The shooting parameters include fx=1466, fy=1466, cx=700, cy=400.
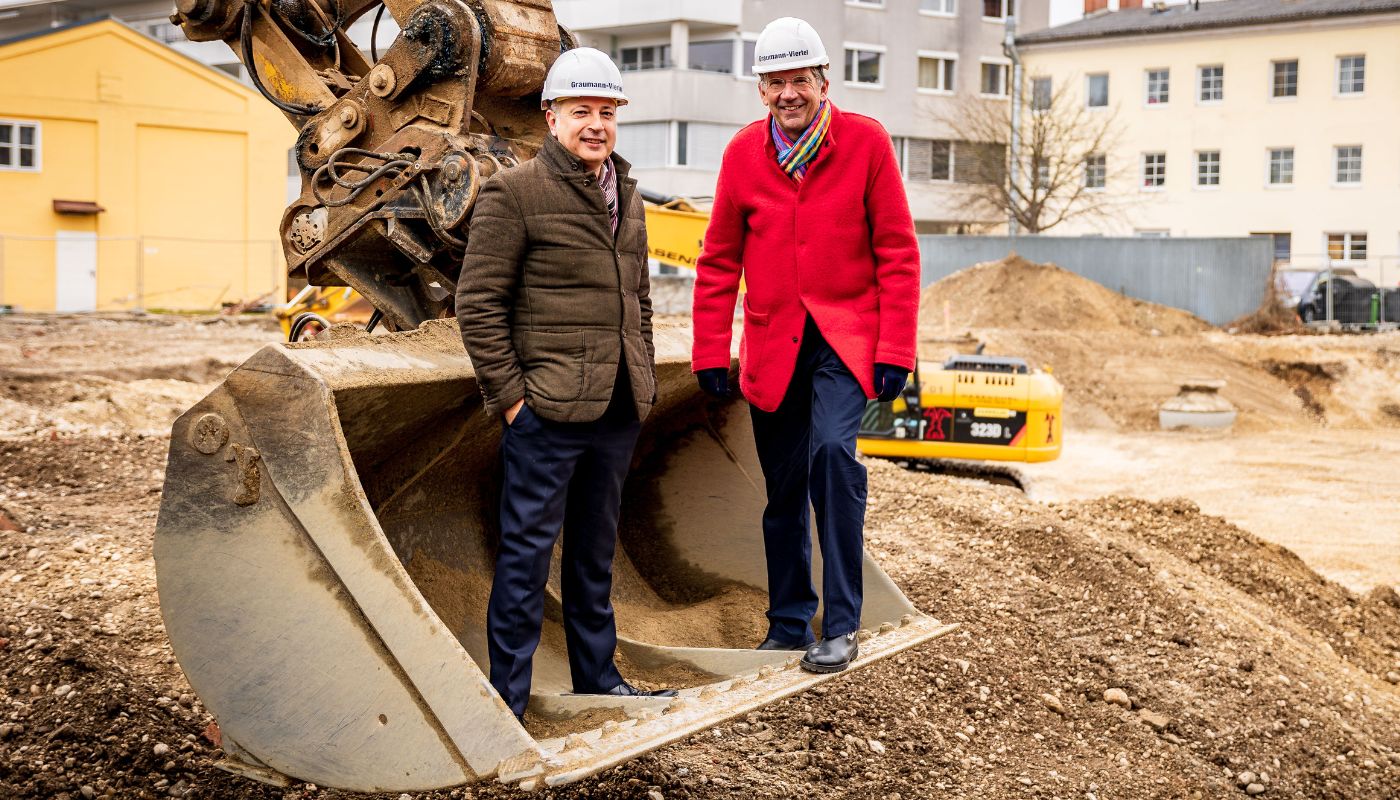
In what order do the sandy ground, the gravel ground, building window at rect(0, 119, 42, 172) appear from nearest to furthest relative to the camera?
the gravel ground
the sandy ground
building window at rect(0, 119, 42, 172)

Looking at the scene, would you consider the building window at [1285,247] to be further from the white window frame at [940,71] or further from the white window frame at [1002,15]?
the white window frame at [1002,15]

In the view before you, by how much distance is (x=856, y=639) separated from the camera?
3855 millimetres

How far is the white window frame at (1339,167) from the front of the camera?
37812 millimetres

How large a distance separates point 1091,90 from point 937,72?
4387 millimetres

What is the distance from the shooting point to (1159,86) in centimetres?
4059

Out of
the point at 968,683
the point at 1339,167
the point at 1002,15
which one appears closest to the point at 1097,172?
the point at 1339,167

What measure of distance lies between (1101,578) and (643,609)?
2.63 meters

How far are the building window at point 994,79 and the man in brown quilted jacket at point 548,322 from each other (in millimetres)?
41264

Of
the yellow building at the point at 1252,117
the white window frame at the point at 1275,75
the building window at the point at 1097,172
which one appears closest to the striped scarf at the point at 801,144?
the yellow building at the point at 1252,117

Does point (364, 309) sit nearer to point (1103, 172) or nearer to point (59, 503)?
point (59, 503)

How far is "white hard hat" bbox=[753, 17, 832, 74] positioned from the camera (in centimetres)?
368

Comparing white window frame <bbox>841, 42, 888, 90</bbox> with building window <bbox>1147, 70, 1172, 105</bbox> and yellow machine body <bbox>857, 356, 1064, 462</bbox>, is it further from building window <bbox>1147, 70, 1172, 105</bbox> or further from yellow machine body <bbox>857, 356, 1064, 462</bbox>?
yellow machine body <bbox>857, 356, 1064, 462</bbox>

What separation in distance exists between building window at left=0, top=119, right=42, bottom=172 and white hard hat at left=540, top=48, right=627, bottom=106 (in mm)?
Result: 29069

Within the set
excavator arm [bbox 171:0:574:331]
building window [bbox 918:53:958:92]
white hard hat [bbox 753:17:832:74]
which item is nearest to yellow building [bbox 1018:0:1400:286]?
building window [bbox 918:53:958:92]
